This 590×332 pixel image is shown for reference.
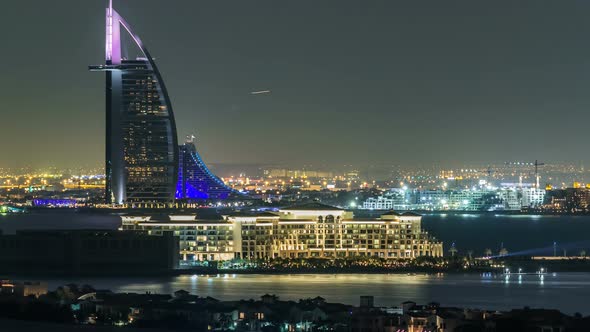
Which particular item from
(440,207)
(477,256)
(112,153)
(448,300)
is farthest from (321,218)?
(440,207)

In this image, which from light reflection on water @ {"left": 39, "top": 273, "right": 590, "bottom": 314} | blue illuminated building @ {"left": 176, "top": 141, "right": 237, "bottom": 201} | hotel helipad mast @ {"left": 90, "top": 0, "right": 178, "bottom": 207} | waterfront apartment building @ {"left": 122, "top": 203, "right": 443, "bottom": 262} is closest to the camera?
light reflection on water @ {"left": 39, "top": 273, "right": 590, "bottom": 314}

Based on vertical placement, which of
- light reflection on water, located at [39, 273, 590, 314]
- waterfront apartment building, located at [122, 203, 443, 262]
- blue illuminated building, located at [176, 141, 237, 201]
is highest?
blue illuminated building, located at [176, 141, 237, 201]

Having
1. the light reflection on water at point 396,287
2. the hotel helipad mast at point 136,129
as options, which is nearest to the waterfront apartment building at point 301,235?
the light reflection on water at point 396,287

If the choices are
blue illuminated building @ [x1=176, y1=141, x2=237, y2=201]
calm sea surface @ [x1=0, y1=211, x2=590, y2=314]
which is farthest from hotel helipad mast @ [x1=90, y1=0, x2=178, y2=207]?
calm sea surface @ [x1=0, y1=211, x2=590, y2=314]

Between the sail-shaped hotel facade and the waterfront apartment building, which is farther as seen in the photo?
the sail-shaped hotel facade

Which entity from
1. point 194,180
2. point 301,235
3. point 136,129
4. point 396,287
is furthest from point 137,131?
point 396,287

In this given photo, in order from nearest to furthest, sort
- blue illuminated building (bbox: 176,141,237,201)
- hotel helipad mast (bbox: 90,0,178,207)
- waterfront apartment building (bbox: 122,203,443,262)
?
1. waterfront apartment building (bbox: 122,203,443,262)
2. hotel helipad mast (bbox: 90,0,178,207)
3. blue illuminated building (bbox: 176,141,237,201)

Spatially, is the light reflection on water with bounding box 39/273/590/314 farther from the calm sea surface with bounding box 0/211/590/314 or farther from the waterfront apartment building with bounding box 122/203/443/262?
the waterfront apartment building with bounding box 122/203/443/262

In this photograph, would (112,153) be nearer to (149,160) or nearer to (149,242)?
(149,160)
